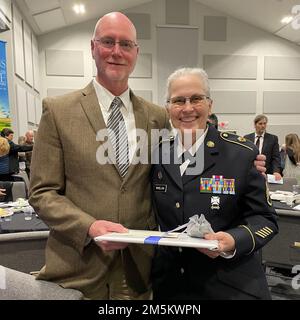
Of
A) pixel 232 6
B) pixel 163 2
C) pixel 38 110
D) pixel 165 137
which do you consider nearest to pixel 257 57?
pixel 232 6

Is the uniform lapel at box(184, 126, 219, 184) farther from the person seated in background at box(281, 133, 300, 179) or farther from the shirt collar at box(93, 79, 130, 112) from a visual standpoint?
the person seated in background at box(281, 133, 300, 179)

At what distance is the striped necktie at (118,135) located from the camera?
125 centimetres

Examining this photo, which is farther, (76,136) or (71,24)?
(71,24)

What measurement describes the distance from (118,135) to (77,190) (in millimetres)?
275

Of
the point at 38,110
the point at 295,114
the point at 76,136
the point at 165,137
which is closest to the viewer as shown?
the point at 76,136

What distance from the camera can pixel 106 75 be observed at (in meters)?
1.26

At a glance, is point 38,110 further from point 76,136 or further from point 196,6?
point 76,136

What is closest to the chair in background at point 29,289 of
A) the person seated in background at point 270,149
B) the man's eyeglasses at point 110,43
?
the man's eyeglasses at point 110,43

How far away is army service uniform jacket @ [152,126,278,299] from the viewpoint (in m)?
1.22

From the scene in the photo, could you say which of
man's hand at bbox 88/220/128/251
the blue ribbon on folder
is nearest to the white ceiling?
man's hand at bbox 88/220/128/251

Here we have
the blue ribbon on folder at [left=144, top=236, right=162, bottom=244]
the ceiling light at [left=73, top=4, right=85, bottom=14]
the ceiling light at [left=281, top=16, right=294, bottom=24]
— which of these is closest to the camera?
the blue ribbon on folder at [left=144, top=236, right=162, bottom=244]

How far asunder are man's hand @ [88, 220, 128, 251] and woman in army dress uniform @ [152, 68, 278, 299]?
0.80ft

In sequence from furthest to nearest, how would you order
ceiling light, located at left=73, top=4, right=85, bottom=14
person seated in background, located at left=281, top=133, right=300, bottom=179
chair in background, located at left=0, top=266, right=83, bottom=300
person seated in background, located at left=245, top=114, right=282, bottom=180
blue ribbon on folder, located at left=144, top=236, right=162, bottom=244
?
1. ceiling light, located at left=73, top=4, right=85, bottom=14
2. person seated in background, located at left=245, top=114, right=282, bottom=180
3. person seated in background, located at left=281, top=133, right=300, bottom=179
4. chair in background, located at left=0, top=266, right=83, bottom=300
5. blue ribbon on folder, located at left=144, top=236, right=162, bottom=244

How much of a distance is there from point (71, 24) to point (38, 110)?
261 centimetres
